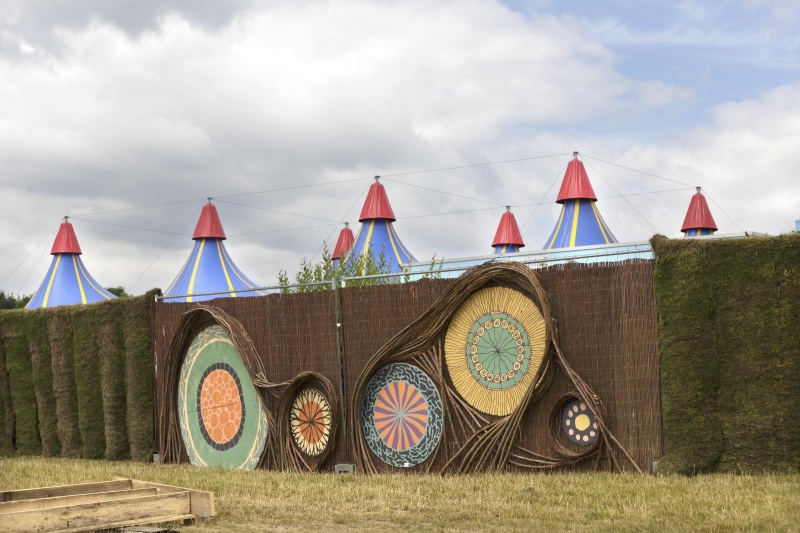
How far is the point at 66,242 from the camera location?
29672mm

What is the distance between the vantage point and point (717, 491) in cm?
912

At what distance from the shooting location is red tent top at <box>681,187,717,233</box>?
95.0 feet

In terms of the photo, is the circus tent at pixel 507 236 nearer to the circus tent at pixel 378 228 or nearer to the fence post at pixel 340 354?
the circus tent at pixel 378 228

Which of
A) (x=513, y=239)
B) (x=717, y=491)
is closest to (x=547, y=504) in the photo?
(x=717, y=491)

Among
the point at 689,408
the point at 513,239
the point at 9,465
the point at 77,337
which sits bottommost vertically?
the point at 9,465

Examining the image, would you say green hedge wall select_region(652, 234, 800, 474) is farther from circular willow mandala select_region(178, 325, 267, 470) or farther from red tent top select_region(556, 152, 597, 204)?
red tent top select_region(556, 152, 597, 204)

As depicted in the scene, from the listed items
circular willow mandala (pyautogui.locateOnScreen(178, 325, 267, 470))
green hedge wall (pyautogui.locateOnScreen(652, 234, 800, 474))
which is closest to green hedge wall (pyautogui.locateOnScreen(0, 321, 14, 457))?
circular willow mandala (pyautogui.locateOnScreen(178, 325, 267, 470))

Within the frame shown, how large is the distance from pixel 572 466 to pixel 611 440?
56 centimetres

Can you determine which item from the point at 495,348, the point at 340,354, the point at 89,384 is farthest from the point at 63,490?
the point at 89,384

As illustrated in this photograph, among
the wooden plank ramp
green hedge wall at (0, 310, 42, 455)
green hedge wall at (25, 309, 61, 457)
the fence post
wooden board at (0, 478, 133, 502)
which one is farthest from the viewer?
green hedge wall at (0, 310, 42, 455)

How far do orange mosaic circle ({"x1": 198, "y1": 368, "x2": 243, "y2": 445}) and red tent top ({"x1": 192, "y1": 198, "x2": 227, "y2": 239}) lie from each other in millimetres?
14187

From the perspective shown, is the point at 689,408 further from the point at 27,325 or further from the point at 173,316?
the point at 27,325

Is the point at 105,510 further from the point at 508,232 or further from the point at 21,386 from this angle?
the point at 508,232

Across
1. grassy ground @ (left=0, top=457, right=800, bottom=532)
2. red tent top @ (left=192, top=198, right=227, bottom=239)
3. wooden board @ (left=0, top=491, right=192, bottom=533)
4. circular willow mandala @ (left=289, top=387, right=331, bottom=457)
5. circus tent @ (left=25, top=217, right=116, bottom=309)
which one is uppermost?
red tent top @ (left=192, top=198, right=227, bottom=239)
